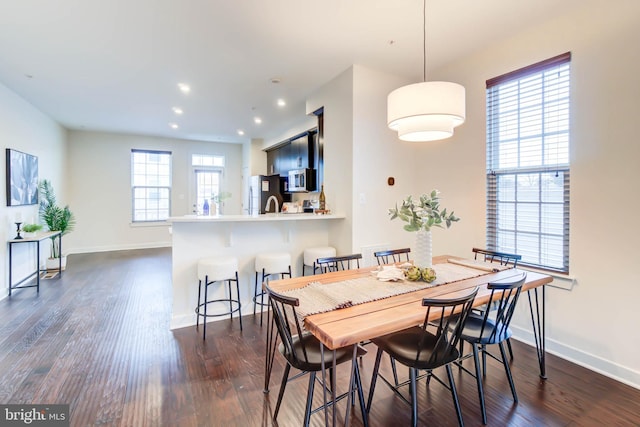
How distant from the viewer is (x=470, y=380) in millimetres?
2238

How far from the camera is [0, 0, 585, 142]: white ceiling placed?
2.45 m

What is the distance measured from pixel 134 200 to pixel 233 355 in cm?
663

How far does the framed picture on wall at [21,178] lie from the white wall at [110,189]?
2.12 metres

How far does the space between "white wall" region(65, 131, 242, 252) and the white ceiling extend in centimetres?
268

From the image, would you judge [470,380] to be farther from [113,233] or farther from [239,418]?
[113,233]

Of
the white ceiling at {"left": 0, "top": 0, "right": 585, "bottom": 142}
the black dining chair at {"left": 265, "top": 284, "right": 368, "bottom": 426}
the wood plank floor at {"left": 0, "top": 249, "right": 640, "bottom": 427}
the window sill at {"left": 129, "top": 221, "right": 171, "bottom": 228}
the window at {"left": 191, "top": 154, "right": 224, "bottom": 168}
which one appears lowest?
the wood plank floor at {"left": 0, "top": 249, "right": 640, "bottom": 427}

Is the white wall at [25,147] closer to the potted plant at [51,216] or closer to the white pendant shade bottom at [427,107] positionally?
the potted plant at [51,216]

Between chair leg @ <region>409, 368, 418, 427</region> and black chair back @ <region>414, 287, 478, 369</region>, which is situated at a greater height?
black chair back @ <region>414, 287, 478, 369</region>

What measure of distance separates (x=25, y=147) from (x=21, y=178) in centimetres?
62

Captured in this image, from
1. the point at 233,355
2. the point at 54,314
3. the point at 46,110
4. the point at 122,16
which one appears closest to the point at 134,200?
the point at 46,110

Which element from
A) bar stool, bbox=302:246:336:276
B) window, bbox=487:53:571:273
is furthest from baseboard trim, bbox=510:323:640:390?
bar stool, bbox=302:246:336:276

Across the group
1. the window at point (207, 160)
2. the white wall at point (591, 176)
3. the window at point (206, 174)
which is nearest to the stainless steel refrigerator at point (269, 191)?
the window at point (206, 174)

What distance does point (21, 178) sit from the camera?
14.9ft

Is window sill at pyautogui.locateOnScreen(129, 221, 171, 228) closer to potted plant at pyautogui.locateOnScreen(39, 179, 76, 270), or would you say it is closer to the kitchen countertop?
potted plant at pyautogui.locateOnScreen(39, 179, 76, 270)
